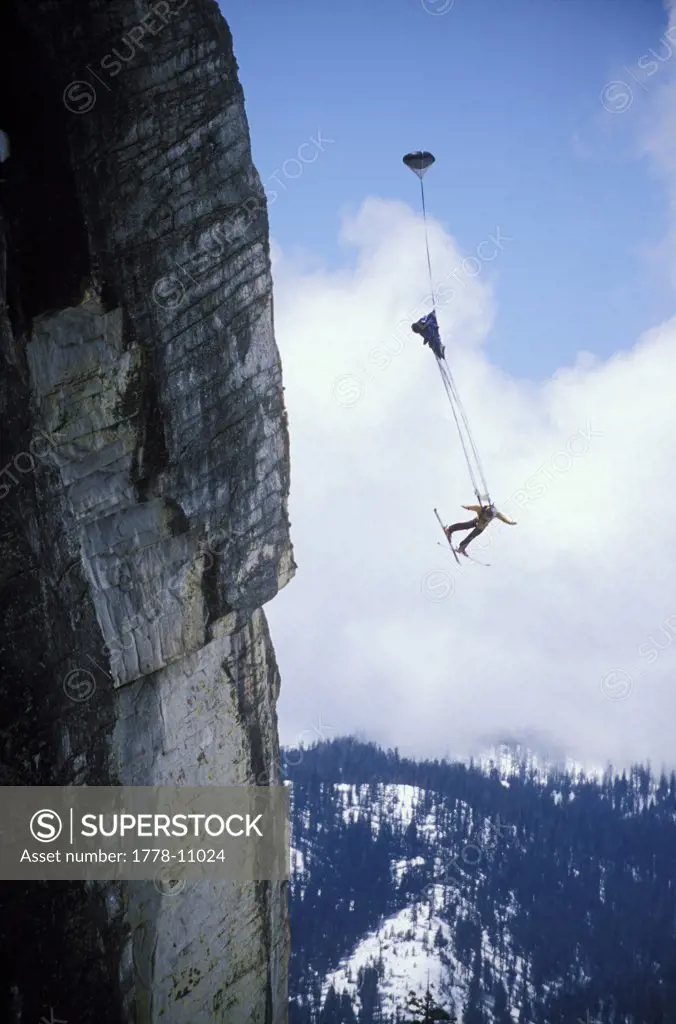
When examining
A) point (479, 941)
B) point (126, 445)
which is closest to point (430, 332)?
point (126, 445)

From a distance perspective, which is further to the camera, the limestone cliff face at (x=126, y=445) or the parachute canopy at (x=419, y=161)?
the parachute canopy at (x=419, y=161)

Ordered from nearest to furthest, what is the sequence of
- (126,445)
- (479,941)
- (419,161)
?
(126,445), (419,161), (479,941)

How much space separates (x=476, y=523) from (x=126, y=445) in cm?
1129

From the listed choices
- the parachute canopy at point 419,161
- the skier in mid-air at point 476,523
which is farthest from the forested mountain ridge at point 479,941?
the parachute canopy at point 419,161

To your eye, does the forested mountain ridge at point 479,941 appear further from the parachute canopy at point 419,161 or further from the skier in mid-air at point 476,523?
the parachute canopy at point 419,161

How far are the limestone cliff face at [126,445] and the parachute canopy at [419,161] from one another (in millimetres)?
5330

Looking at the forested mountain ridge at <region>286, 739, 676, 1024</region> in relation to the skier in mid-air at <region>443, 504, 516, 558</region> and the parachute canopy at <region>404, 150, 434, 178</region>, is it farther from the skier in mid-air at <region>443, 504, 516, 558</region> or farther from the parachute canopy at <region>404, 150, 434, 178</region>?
the parachute canopy at <region>404, 150, 434, 178</region>

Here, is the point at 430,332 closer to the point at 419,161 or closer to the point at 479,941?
the point at 419,161

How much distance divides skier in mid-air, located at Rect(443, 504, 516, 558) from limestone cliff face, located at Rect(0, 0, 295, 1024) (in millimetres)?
6542

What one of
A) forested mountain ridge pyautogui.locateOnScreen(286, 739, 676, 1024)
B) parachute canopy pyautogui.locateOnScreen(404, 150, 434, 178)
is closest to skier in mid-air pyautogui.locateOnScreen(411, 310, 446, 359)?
parachute canopy pyautogui.locateOnScreen(404, 150, 434, 178)

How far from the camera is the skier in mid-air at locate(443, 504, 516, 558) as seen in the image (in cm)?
2542

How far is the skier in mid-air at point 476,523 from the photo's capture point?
25.4m

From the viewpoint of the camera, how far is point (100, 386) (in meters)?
16.9

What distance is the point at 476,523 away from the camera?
84.5 feet
